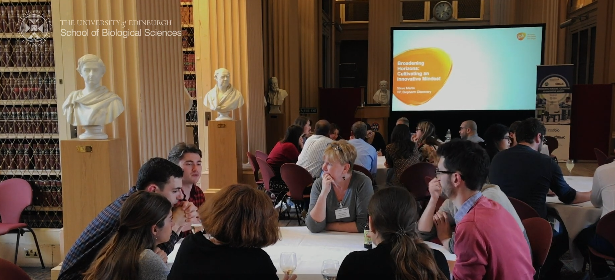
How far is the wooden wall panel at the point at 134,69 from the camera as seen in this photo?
3.86 metres

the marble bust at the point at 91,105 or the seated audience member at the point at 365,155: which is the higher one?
the marble bust at the point at 91,105

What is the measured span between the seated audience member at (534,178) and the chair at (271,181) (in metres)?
2.75

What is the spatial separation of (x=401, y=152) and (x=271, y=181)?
164cm

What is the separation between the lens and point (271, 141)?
1026 cm

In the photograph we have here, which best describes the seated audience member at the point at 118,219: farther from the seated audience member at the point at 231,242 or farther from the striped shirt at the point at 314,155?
the striped shirt at the point at 314,155

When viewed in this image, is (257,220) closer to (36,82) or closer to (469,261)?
(469,261)

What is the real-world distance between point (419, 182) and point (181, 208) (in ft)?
9.44

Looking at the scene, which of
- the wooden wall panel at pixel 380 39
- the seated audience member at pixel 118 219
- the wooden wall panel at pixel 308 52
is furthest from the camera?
the wooden wall panel at pixel 380 39

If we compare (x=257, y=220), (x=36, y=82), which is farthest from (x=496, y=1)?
(x=257, y=220)

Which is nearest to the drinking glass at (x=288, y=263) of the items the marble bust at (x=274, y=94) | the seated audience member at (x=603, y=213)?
the seated audience member at (x=603, y=213)

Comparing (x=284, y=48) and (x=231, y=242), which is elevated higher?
(x=284, y=48)

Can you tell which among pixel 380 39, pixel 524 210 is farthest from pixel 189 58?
pixel 380 39

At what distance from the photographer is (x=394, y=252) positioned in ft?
5.05

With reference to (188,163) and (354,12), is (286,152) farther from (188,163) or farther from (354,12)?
(354,12)
